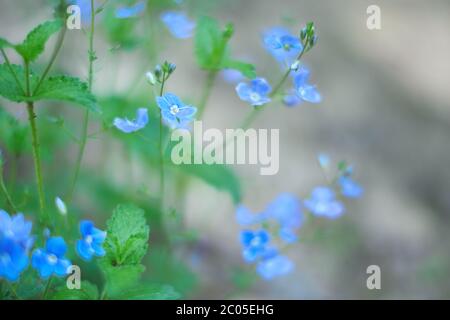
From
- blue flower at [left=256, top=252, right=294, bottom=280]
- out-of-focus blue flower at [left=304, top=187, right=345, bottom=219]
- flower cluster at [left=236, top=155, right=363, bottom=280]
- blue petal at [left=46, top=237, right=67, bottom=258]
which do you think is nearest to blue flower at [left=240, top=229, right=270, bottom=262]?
flower cluster at [left=236, top=155, right=363, bottom=280]

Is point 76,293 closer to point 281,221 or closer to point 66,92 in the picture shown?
point 66,92

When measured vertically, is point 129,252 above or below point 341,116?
below

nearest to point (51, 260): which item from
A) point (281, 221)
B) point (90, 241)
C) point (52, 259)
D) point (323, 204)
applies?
point (52, 259)

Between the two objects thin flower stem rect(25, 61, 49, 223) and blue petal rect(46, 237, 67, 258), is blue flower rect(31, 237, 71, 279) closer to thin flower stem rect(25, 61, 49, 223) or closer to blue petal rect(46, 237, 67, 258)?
blue petal rect(46, 237, 67, 258)

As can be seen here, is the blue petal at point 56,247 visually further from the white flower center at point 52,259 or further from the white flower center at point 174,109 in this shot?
the white flower center at point 174,109

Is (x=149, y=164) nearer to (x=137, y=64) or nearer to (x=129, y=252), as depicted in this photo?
(x=137, y=64)

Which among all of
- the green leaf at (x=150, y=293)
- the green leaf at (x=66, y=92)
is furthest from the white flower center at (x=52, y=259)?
the green leaf at (x=66, y=92)
